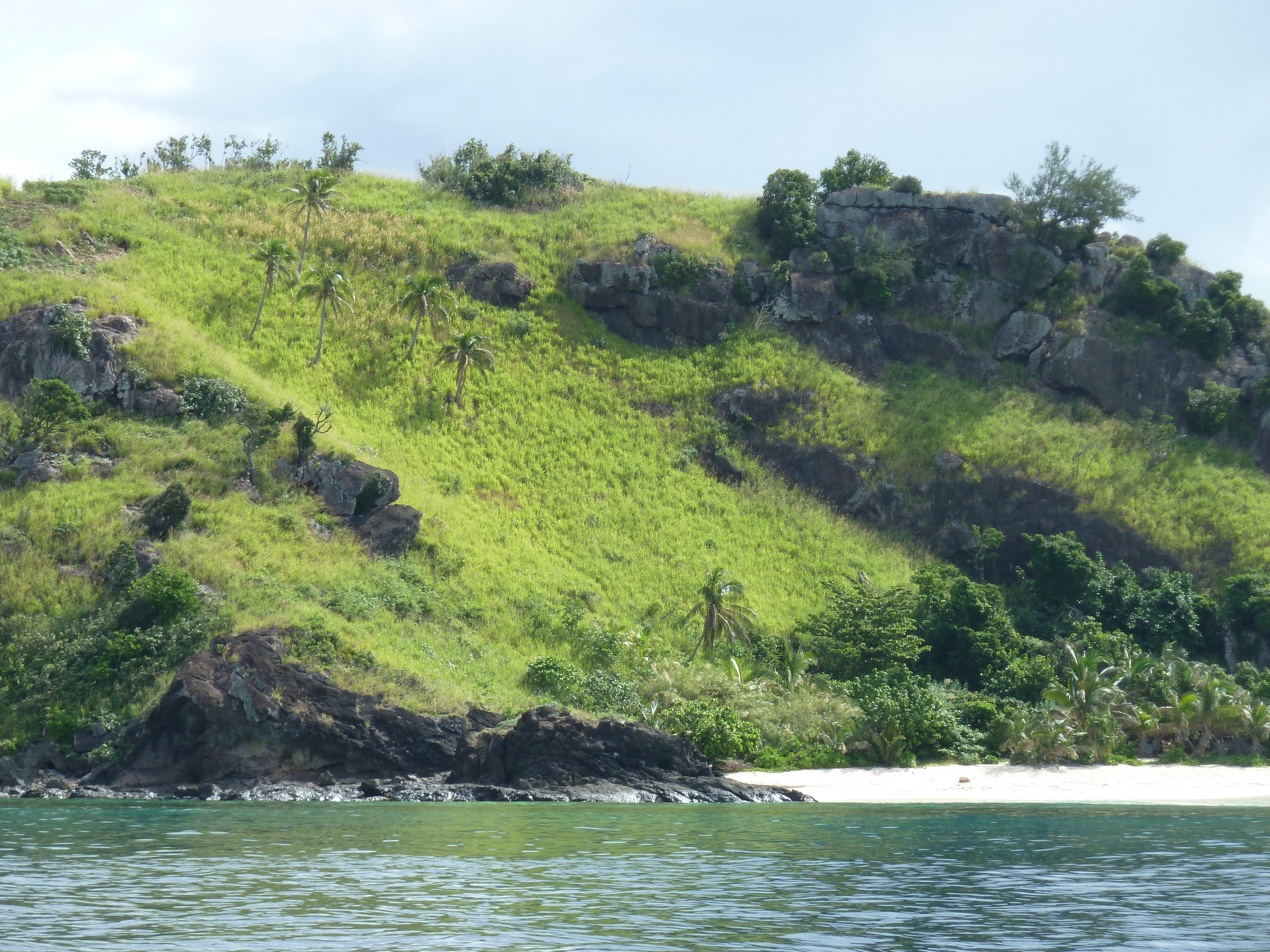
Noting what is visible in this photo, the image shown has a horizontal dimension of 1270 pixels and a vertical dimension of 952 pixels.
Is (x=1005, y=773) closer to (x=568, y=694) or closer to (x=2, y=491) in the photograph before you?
(x=568, y=694)

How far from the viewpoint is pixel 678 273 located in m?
80.5

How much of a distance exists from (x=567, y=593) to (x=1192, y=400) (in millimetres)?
48839

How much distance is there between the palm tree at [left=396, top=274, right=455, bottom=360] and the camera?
6688 centimetres

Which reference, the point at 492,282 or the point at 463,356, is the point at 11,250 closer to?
the point at 463,356

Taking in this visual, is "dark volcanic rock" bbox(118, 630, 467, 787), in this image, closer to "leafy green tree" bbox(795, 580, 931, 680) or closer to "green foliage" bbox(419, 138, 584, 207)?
"leafy green tree" bbox(795, 580, 931, 680)

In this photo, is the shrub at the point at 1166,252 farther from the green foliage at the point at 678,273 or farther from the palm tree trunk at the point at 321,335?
the palm tree trunk at the point at 321,335

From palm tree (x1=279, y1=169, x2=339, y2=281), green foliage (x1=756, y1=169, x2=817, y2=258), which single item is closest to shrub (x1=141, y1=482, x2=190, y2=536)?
palm tree (x1=279, y1=169, x2=339, y2=281)

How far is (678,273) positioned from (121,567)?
4900 centimetres

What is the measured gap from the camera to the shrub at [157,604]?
40406 millimetres

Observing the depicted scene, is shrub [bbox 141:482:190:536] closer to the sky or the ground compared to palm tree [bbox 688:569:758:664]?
closer to the sky

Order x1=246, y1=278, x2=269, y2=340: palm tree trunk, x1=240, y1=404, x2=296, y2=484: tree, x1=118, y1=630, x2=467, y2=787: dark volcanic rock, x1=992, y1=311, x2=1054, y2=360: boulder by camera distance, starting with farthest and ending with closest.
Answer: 1. x1=992, y1=311, x2=1054, y2=360: boulder
2. x1=246, y1=278, x2=269, y2=340: palm tree trunk
3. x1=240, y1=404, x2=296, y2=484: tree
4. x1=118, y1=630, x2=467, y2=787: dark volcanic rock

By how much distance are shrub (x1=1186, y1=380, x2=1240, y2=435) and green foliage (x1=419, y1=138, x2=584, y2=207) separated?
176ft

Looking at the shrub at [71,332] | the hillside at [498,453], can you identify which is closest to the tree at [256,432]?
the hillside at [498,453]

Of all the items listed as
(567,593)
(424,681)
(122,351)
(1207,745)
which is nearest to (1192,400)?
(1207,745)
